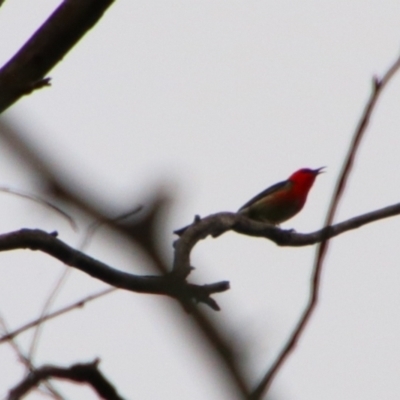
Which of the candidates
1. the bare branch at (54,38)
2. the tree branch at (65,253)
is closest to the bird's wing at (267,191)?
the tree branch at (65,253)

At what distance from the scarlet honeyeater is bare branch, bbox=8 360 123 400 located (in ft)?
27.9

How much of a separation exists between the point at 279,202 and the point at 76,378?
29.8ft

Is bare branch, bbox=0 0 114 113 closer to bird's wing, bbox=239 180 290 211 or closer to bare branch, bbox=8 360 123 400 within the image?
bare branch, bbox=8 360 123 400

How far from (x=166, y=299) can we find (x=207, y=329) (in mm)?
134

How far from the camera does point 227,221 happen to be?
481cm

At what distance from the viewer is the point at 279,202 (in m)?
10.6

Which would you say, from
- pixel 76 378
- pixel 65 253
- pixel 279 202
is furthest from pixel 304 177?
pixel 76 378

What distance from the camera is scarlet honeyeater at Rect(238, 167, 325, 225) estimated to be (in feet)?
Result: 33.8

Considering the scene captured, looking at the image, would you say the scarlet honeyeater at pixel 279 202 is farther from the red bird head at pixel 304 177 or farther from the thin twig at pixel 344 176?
the thin twig at pixel 344 176

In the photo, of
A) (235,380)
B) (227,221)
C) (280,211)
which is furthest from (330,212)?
(280,211)

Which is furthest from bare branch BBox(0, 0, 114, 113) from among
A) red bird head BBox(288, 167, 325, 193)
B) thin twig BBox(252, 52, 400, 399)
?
red bird head BBox(288, 167, 325, 193)

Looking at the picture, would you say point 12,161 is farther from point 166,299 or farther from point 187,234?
point 187,234

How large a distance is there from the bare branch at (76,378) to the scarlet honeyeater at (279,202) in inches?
335

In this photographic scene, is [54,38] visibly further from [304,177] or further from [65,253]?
[304,177]
